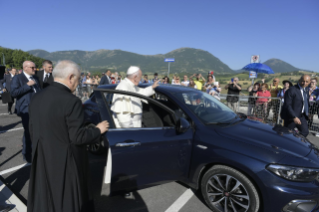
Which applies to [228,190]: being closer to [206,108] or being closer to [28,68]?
[206,108]

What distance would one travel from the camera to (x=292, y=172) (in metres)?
2.13

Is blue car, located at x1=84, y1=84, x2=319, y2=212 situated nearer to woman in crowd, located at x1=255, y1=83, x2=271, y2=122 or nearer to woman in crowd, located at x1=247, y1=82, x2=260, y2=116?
woman in crowd, located at x1=255, y1=83, x2=271, y2=122

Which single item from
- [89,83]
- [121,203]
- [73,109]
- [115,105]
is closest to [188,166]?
[121,203]

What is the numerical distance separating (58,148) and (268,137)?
243 centimetres

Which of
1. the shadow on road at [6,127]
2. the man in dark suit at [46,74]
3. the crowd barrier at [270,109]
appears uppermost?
the man in dark suit at [46,74]

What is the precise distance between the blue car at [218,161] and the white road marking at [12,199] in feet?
3.68

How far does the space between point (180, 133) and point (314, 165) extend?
1.52 meters

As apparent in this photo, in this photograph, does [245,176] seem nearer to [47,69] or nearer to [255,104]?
[47,69]

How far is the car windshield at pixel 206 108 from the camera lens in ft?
9.52

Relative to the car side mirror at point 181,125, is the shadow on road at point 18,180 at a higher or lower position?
lower

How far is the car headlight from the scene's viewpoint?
6.98 ft

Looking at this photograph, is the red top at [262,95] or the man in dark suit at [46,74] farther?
the red top at [262,95]

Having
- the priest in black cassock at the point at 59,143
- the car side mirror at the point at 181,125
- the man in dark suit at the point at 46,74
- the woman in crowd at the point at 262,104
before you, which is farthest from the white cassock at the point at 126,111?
the woman in crowd at the point at 262,104

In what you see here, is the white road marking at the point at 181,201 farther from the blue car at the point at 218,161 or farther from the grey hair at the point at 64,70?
the grey hair at the point at 64,70
